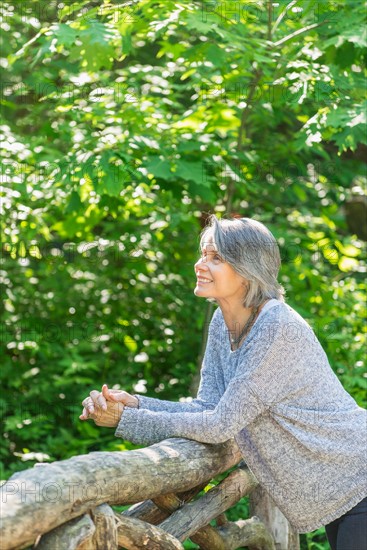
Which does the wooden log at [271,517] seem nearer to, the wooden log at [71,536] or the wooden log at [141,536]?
the wooden log at [141,536]

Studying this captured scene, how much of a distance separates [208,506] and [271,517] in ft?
2.03

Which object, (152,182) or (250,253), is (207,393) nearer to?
(250,253)

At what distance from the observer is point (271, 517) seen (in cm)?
320

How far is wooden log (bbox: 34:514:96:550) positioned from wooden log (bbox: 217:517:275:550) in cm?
114

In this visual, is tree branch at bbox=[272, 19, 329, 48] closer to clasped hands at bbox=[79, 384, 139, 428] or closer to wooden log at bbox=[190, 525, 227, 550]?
clasped hands at bbox=[79, 384, 139, 428]

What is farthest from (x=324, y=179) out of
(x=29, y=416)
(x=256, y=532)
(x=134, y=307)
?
(x=256, y=532)

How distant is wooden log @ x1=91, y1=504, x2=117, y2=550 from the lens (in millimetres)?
1946

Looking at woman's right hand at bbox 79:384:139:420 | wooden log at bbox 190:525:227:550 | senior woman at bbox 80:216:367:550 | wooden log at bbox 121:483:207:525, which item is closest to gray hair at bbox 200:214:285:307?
senior woman at bbox 80:216:367:550

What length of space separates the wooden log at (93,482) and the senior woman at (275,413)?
0.11 m

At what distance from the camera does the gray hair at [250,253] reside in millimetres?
2523

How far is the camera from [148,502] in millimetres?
2553

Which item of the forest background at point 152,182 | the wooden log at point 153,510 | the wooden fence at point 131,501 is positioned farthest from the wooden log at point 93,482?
the forest background at point 152,182

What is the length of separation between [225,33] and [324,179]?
2.25m

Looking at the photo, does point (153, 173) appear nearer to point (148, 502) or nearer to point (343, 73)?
point (343, 73)
